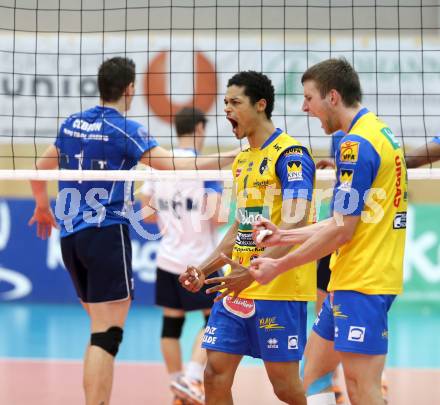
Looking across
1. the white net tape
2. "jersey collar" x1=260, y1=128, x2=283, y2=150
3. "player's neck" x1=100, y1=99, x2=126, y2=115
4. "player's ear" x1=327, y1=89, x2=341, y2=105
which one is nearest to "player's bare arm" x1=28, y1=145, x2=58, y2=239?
the white net tape

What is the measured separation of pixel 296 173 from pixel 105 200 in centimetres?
166

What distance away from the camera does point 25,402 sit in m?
6.96

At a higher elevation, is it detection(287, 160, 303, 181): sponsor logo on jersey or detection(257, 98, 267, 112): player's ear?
detection(257, 98, 267, 112): player's ear

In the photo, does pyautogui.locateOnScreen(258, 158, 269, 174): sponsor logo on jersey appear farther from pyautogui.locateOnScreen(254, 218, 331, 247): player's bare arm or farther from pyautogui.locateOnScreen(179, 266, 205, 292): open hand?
pyautogui.locateOnScreen(179, 266, 205, 292): open hand

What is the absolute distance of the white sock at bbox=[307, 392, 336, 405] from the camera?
499 cm

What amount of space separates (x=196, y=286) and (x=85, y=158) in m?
1.50

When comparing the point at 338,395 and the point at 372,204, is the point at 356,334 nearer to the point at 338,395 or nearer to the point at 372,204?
the point at 372,204

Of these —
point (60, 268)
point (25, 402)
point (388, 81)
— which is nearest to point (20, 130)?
point (60, 268)

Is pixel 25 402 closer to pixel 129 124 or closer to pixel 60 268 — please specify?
pixel 129 124

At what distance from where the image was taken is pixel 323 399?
5012mm

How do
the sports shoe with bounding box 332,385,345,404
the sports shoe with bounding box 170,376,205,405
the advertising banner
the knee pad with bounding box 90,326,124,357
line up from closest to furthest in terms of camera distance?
the knee pad with bounding box 90,326,124,357 < the sports shoe with bounding box 332,385,345,404 < the sports shoe with bounding box 170,376,205,405 < the advertising banner

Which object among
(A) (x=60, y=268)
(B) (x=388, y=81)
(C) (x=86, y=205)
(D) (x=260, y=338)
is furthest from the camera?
(B) (x=388, y=81)

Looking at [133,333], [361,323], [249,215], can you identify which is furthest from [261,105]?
[133,333]

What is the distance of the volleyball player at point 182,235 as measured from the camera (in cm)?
738
